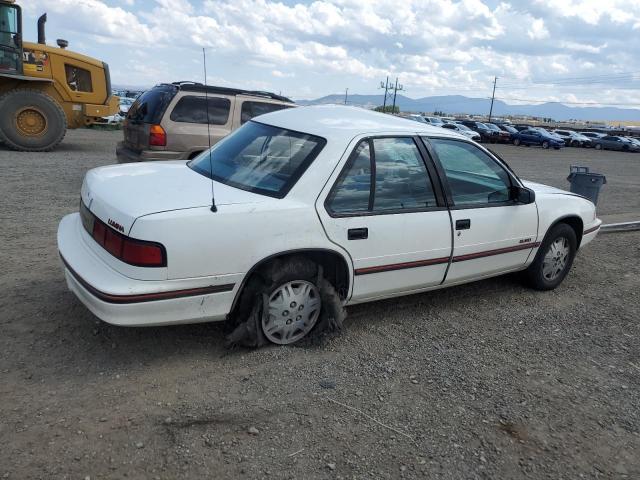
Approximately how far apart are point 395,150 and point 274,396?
1936 mm

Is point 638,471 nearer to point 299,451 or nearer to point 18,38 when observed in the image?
point 299,451

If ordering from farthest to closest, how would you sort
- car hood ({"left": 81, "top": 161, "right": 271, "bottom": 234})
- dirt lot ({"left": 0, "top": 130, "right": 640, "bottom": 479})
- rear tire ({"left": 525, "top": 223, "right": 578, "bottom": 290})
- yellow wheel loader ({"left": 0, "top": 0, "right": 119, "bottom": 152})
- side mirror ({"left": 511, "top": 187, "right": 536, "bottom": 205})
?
yellow wheel loader ({"left": 0, "top": 0, "right": 119, "bottom": 152}) < rear tire ({"left": 525, "top": 223, "right": 578, "bottom": 290}) < side mirror ({"left": 511, "top": 187, "right": 536, "bottom": 205}) < car hood ({"left": 81, "top": 161, "right": 271, "bottom": 234}) < dirt lot ({"left": 0, "top": 130, "right": 640, "bottom": 479})

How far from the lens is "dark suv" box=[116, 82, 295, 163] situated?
7.66 meters

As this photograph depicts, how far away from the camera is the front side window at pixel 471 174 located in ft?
13.9

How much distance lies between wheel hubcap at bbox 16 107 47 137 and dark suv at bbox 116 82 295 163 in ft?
17.8

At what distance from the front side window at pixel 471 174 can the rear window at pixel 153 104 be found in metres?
4.78

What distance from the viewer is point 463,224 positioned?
4.16 m

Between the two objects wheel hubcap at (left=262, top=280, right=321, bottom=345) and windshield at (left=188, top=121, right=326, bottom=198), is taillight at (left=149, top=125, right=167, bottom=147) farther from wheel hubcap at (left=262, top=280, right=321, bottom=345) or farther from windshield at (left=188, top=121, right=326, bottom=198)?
wheel hubcap at (left=262, top=280, right=321, bottom=345)

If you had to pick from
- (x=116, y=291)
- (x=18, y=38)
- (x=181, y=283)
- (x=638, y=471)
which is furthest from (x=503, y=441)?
(x=18, y=38)

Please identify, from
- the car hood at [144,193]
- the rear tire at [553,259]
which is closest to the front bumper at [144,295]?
the car hood at [144,193]

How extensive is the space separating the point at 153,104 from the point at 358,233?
534 centimetres

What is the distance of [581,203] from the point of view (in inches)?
206

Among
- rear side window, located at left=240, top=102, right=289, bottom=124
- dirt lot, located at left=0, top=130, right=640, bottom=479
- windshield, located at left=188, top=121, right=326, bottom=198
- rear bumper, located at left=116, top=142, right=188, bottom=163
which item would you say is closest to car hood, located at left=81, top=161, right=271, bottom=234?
windshield, located at left=188, top=121, right=326, bottom=198

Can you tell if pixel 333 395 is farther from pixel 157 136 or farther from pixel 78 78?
pixel 78 78
